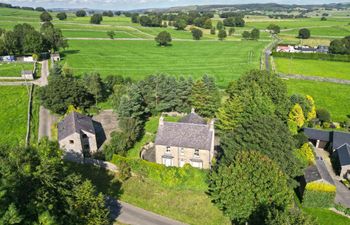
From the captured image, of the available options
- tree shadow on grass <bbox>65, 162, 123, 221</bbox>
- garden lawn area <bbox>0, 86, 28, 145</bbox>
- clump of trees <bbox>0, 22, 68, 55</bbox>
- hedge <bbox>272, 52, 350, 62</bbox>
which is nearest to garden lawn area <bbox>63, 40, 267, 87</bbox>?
clump of trees <bbox>0, 22, 68, 55</bbox>

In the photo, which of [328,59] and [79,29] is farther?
[79,29]

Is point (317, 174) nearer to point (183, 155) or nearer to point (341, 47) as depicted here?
point (183, 155)

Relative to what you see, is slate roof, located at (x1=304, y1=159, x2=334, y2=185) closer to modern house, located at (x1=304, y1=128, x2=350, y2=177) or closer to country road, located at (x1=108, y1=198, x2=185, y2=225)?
modern house, located at (x1=304, y1=128, x2=350, y2=177)

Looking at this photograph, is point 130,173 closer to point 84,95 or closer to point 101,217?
point 101,217

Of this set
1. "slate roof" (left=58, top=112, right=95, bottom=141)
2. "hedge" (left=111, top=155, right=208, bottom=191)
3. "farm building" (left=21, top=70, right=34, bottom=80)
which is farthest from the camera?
"farm building" (left=21, top=70, right=34, bottom=80)

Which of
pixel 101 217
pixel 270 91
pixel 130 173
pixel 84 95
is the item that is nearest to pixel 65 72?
pixel 84 95

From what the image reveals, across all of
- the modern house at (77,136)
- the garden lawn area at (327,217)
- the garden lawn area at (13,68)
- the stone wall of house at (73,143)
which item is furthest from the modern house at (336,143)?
the garden lawn area at (13,68)

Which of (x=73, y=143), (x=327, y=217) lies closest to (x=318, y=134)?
(x=327, y=217)
